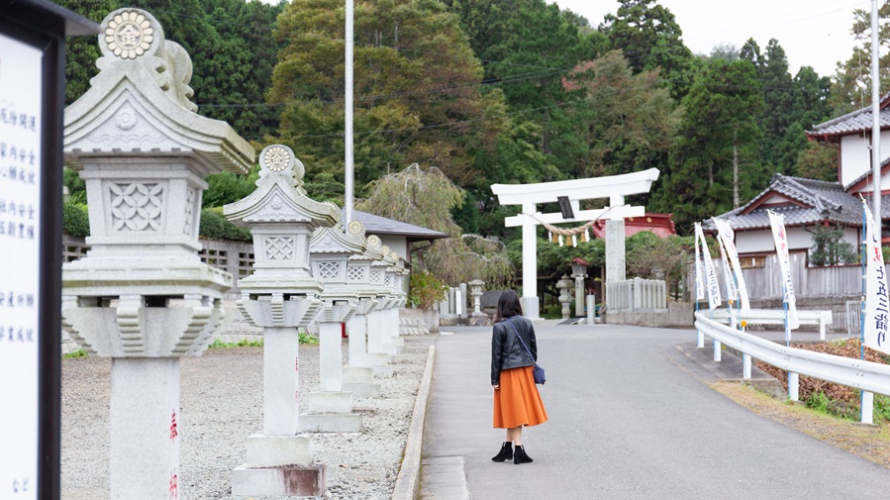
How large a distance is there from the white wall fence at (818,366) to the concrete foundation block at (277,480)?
6.94 m

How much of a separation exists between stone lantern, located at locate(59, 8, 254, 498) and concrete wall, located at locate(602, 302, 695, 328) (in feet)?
117

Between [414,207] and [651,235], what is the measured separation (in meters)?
12.5

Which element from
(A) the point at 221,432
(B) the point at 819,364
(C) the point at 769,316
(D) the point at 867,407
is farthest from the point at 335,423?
(C) the point at 769,316

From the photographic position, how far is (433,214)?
135 ft

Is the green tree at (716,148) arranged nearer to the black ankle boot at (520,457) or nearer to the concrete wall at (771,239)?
the concrete wall at (771,239)

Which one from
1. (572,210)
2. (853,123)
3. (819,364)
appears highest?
(853,123)

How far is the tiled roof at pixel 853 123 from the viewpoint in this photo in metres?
39.0

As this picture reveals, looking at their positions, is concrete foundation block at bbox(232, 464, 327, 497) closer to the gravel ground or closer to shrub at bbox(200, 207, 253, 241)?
the gravel ground

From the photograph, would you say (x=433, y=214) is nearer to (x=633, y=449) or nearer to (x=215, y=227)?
(x=215, y=227)

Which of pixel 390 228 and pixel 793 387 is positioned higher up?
pixel 390 228

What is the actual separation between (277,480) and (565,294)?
39.9 m

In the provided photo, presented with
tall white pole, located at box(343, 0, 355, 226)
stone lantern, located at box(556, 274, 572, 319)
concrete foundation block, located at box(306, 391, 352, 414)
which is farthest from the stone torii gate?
concrete foundation block, located at box(306, 391, 352, 414)

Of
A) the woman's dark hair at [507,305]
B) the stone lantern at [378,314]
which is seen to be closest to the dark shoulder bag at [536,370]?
the woman's dark hair at [507,305]

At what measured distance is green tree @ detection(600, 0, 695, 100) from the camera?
209ft
